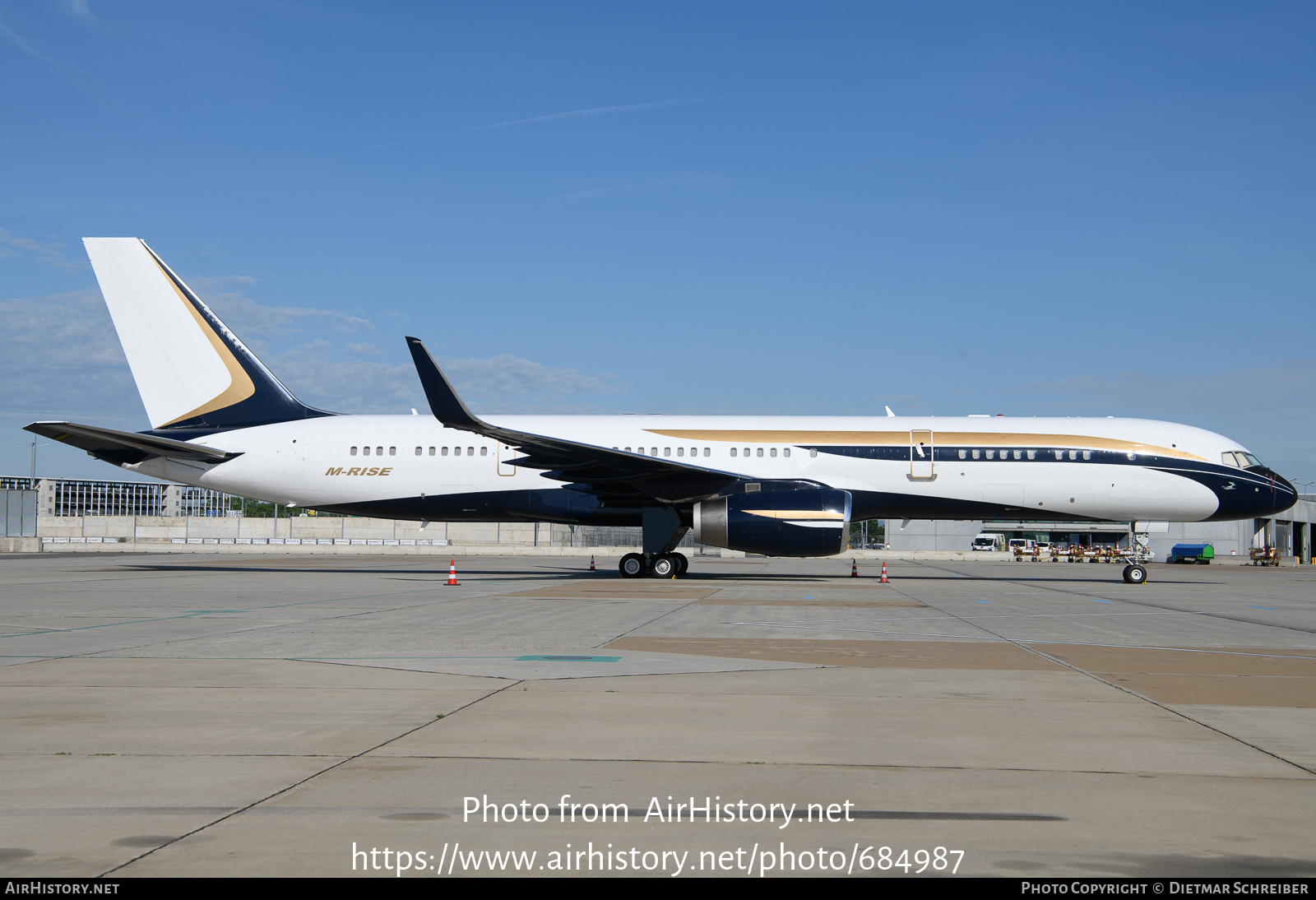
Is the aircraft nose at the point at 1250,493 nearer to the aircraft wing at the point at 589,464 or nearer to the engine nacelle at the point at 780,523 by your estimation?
the engine nacelle at the point at 780,523

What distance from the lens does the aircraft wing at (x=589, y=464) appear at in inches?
788

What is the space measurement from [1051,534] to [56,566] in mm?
99929

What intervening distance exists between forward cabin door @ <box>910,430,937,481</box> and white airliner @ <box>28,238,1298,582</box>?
0.15 ft

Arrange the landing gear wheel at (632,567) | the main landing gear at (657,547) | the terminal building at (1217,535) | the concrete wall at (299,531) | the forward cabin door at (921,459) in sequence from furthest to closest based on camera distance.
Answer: the terminal building at (1217,535) < the concrete wall at (299,531) < the main landing gear at (657,547) < the landing gear wheel at (632,567) < the forward cabin door at (921,459)

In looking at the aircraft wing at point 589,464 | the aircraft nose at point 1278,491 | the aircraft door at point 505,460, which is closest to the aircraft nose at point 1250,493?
the aircraft nose at point 1278,491

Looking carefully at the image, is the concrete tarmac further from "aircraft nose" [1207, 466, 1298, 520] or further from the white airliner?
"aircraft nose" [1207, 466, 1298, 520]

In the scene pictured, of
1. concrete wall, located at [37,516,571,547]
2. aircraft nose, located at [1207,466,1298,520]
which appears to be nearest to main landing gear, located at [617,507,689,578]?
aircraft nose, located at [1207,466,1298,520]

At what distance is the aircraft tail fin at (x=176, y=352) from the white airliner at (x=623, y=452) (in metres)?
0.04

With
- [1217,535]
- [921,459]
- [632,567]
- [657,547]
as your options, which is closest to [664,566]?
[657,547]

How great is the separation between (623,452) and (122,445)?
12.6 m

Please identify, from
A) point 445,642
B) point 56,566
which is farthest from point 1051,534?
point 445,642

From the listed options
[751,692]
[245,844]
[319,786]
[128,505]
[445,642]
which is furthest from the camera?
[128,505]

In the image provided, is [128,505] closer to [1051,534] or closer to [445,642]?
[1051,534]
